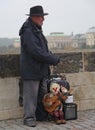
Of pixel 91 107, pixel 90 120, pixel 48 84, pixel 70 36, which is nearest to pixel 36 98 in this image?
pixel 48 84

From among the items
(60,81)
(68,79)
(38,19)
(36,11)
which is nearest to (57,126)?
(60,81)

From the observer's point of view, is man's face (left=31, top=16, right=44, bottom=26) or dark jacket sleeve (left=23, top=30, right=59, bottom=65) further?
man's face (left=31, top=16, right=44, bottom=26)

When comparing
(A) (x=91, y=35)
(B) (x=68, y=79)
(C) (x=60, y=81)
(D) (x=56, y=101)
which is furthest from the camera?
(A) (x=91, y=35)

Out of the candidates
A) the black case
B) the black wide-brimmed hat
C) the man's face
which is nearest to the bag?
the black case

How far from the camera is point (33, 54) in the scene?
7.57m

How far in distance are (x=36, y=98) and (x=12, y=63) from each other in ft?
2.74

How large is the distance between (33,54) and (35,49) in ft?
0.28

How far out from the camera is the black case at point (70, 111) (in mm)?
8172

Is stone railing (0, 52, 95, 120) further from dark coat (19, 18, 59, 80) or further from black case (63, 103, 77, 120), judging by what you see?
black case (63, 103, 77, 120)

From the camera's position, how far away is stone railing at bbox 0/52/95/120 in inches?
328

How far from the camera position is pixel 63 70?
Answer: 8.91 meters

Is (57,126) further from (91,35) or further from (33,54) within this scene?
(91,35)

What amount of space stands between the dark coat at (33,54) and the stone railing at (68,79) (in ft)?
1.94

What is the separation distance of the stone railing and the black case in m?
0.75
